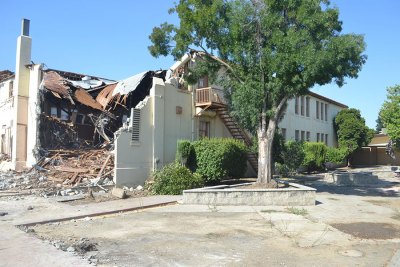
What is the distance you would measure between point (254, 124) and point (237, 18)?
433 centimetres

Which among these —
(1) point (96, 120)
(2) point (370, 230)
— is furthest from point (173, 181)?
Answer: (2) point (370, 230)

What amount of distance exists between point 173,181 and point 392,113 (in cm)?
1569

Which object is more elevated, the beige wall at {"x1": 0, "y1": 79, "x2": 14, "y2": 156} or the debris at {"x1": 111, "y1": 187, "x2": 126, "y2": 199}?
the beige wall at {"x1": 0, "y1": 79, "x2": 14, "y2": 156}

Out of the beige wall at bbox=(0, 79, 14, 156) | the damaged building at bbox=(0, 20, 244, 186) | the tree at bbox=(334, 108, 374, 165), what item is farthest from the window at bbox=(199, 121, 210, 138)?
the tree at bbox=(334, 108, 374, 165)

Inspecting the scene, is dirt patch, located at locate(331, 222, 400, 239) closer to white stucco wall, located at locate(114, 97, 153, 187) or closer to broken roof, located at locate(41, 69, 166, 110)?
white stucco wall, located at locate(114, 97, 153, 187)

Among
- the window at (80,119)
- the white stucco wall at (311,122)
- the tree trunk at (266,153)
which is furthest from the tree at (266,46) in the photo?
the white stucco wall at (311,122)

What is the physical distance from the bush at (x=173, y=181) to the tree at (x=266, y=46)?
3064mm

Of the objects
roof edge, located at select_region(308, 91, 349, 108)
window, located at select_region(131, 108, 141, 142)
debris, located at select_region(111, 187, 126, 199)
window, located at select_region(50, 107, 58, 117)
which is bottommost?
debris, located at select_region(111, 187, 126, 199)

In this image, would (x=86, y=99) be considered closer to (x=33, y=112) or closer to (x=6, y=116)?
(x=33, y=112)

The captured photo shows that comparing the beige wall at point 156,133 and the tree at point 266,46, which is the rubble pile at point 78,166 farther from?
the tree at point 266,46

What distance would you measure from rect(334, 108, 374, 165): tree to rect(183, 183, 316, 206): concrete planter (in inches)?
1034

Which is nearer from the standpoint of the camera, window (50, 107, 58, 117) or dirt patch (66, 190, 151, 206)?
dirt patch (66, 190, 151, 206)

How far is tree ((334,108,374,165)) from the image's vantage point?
1547 inches

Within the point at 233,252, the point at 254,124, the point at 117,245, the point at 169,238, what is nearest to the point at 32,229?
the point at 117,245
